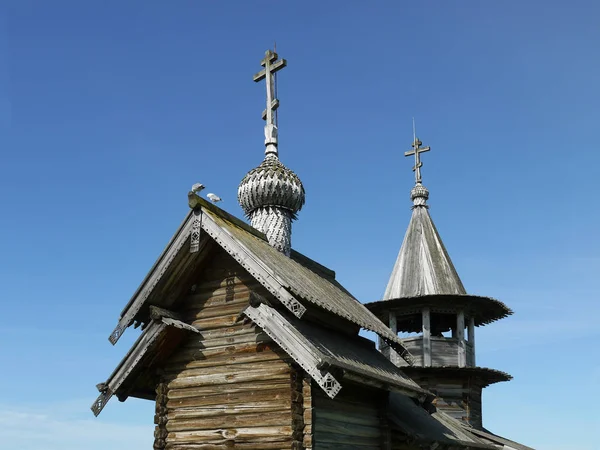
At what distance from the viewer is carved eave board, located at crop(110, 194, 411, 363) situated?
40.1 feet

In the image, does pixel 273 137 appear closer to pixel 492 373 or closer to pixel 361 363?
pixel 361 363

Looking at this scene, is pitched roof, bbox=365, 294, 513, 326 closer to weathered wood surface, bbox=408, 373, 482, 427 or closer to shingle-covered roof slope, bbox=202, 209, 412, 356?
weathered wood surface, bbox=408, 373, 482, 427

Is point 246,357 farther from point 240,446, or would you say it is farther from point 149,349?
point 149,349

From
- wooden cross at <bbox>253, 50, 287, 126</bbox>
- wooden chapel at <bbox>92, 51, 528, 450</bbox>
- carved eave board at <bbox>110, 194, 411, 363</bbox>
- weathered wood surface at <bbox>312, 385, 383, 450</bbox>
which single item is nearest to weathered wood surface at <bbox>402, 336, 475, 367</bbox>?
wooden chapel at <bbox>92, 51, 528, 450</bbox>

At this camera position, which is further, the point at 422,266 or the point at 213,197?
the point at 422,266

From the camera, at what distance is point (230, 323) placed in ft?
43.4

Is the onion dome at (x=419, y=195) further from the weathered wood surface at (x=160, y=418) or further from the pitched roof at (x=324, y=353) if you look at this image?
the weathered wood surface at (x=160, y=418)

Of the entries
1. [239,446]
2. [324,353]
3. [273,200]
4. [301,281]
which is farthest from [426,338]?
[324,353]

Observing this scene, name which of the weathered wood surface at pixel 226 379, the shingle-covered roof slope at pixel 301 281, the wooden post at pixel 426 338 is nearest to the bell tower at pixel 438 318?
the wooden post at pixel 426 338

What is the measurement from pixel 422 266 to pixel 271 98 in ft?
36.4

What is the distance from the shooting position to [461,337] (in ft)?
78.9

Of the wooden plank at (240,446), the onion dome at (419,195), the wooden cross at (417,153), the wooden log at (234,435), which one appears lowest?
the wooden plank at (240,446)

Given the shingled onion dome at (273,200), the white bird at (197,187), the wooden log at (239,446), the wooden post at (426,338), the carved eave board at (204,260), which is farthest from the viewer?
the wooden post at (426,338)

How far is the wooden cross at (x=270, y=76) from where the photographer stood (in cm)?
1744
